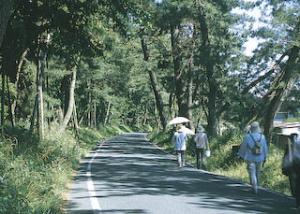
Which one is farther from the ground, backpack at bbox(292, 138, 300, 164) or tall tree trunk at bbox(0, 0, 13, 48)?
tall tree trunk at bbox(0, 0, 13, 48)

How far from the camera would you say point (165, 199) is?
41.9 feet

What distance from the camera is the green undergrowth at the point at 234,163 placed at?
57.0ft

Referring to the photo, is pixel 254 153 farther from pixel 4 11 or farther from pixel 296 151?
pixel 4 11

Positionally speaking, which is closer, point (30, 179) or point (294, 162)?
point (294, 162)

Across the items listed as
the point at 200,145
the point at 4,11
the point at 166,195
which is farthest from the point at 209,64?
the point at 4,11

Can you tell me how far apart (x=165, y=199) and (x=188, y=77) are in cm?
2552

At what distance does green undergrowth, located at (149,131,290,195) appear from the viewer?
684 inches

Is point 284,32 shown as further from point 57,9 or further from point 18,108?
point 18,108

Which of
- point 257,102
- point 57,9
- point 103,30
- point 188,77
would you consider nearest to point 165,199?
point 57,9

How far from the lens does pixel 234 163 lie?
882 inches

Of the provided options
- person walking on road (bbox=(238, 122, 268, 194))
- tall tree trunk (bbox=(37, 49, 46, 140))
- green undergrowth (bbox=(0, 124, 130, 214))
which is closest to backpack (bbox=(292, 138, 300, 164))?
person walking on road (bbox=(238, 122, 268, 194))

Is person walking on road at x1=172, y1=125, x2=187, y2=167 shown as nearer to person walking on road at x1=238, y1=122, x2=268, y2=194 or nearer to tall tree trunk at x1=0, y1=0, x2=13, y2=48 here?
person walking on road at x1=238, y1=122, x2=268, y2=194

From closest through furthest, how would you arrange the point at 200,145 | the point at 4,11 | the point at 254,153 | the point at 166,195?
the point at 4,11
the point at 166,195
the point at 254,153
the point at 200,145

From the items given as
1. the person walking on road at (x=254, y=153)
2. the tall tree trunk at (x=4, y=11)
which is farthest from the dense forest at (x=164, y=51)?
the person walking on road at (x=254, y=153)
